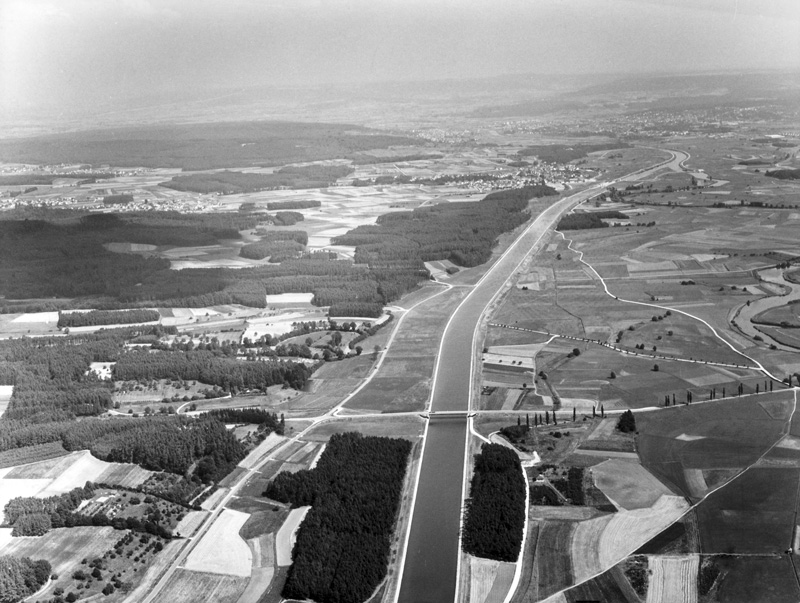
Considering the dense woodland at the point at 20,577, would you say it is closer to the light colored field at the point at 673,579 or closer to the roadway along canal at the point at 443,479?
the roadway along canal at the point at 443,479

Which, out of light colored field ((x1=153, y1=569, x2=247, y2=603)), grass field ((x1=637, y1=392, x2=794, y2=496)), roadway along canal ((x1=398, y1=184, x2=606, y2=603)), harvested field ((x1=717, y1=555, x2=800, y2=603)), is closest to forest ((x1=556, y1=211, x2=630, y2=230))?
roadway along canal ((x1=398, y1=184, x2=606, y2=603))

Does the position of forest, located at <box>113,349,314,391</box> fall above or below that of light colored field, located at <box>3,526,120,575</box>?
above

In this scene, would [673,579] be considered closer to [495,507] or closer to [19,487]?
[495,507]

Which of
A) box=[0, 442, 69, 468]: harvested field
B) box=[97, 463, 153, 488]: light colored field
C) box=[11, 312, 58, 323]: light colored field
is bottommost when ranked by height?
box=[97, 463, 153, 488]: light colored field

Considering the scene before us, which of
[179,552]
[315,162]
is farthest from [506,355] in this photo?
[315,162]

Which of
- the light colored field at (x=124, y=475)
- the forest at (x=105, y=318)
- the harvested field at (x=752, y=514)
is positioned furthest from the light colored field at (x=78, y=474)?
the harvested field at (x=752, y=514)

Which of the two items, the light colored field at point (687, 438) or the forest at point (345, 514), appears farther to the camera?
the light colored field at point (687, 438)

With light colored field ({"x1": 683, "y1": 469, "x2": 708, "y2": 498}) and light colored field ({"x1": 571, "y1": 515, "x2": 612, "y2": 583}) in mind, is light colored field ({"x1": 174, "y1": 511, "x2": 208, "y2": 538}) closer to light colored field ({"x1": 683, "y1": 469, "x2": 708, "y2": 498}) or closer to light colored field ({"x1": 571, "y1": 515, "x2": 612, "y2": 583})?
light colored field ({"x1": 571, "y1": 515, "x2": 612, "y2": 583})
